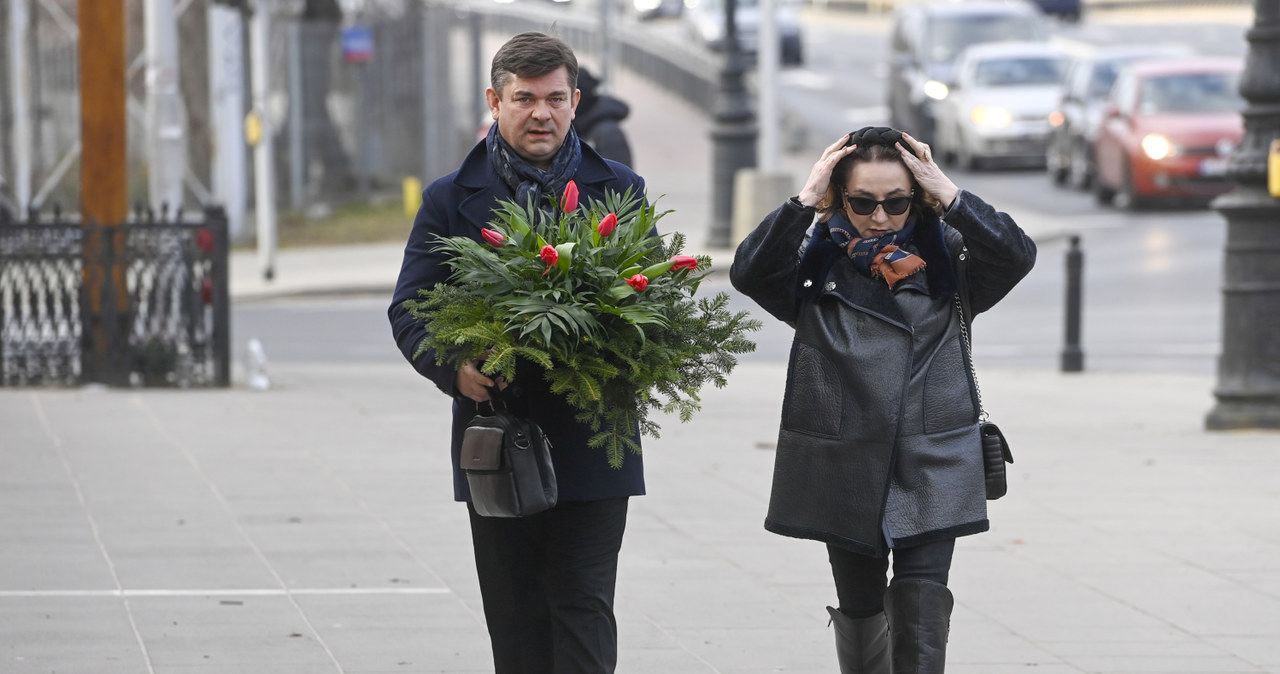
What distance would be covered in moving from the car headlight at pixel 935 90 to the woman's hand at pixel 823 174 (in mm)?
25603

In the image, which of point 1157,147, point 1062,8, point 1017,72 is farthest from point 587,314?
point 1062,8

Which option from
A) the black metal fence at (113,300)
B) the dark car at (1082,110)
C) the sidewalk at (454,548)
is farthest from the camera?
the dark car at (1082,110)

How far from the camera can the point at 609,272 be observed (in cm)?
417

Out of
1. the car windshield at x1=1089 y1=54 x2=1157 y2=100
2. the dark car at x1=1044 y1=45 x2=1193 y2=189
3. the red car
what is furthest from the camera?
the car windshield at x1=1089 y1=54 x2=1157 y2=100

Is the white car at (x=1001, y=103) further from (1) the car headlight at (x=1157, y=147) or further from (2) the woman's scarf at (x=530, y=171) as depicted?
(2) the woman's scarf at (x=530, y=171)

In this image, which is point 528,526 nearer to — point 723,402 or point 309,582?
point 309,582

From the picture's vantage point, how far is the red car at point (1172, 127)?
22734 mm

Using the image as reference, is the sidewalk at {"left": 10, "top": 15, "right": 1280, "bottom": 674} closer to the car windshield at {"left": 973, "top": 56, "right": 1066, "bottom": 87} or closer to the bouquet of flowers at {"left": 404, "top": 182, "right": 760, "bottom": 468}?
the bouquet of flowers at {"left": 404, "top": 182, "right": 760, "bottom": 468}

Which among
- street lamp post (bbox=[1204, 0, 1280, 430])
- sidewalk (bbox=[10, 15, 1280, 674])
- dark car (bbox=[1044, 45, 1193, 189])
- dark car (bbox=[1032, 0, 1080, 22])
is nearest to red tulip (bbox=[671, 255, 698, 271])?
sidewalk (bbox=[10, 15, 1280, 674])

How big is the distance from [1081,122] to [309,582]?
20794 mm

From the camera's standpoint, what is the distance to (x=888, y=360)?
4.46 meters

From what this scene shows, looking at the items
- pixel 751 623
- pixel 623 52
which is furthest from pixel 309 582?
pixel 623 52

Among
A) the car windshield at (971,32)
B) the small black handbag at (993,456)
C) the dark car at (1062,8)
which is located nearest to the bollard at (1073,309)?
the small black handbag at (993,456)

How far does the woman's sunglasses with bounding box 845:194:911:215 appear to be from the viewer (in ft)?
14.7
